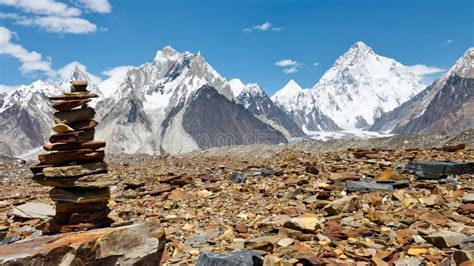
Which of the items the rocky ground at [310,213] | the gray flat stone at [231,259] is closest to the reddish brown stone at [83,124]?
the rocky ground at [310,213]

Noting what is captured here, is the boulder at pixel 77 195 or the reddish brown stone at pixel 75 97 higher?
the reddish brown stone at pixel 75 97

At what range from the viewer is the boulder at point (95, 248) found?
8758 mm

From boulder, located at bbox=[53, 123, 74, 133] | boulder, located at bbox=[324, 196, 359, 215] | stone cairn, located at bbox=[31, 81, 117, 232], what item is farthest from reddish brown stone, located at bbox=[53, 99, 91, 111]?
boulder, located at bbox=[324, 196, 359, 215]

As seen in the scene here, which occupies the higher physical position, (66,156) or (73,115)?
(73,115)

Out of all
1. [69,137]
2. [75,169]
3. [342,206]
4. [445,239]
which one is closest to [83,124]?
[69,137]

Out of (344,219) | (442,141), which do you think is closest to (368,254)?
(344,219)

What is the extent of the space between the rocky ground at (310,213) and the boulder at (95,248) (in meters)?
0.82

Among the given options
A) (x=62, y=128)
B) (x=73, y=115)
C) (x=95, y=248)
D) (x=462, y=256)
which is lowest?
(x=462, y=256)

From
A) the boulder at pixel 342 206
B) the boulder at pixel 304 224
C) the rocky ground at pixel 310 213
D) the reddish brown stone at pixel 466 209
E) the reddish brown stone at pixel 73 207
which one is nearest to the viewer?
the rocky ground at pixel 310 213

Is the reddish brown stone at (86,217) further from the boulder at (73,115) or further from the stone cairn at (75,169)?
the boulder at (73,115)

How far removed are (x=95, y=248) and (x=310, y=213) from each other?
699 cm

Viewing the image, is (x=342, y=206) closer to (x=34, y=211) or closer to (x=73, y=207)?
(x=73, y=207)

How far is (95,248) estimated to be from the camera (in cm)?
944

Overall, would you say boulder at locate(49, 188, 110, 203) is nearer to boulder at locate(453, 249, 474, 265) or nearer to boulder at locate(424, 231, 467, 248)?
boulder at locate(424, 231, 467, 248)
